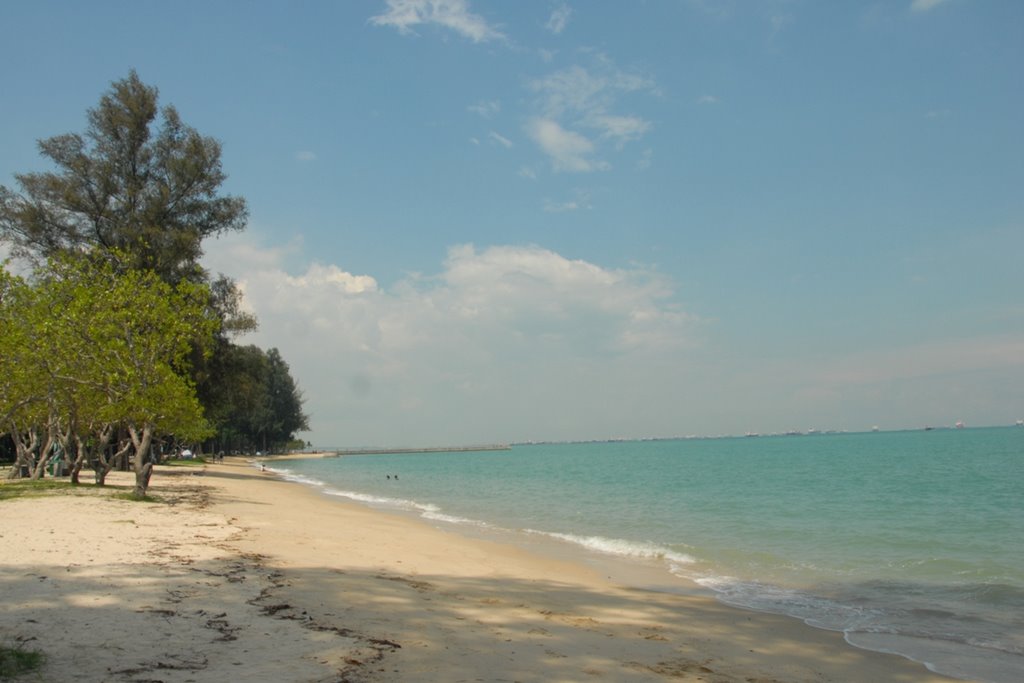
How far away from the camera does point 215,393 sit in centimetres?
3431

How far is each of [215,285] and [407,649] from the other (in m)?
30.8

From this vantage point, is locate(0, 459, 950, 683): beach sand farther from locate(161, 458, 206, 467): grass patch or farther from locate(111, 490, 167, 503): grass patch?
locate(161, 458, 206, 467): grass patch

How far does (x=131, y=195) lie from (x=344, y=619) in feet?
93.8

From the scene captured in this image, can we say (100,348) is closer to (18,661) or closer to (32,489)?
(32,489)

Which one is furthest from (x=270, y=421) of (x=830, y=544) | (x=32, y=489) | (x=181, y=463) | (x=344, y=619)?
(x=344, y=619)

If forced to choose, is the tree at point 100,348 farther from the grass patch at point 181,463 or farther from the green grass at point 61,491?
the grass patch at point 181,463

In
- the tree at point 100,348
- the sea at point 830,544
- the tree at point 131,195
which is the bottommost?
the sea at point 830,544

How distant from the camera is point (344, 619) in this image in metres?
7.47

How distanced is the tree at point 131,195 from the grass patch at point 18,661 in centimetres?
2657

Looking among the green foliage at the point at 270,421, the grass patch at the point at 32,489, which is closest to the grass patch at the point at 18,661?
the grass patch at the point at 32,489

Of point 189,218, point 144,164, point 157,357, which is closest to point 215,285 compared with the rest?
point 189,218

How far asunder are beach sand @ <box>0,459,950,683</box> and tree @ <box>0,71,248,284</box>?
61.7 ft

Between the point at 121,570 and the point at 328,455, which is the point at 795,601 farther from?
the point at 328,455

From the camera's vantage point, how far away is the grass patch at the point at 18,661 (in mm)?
4766
